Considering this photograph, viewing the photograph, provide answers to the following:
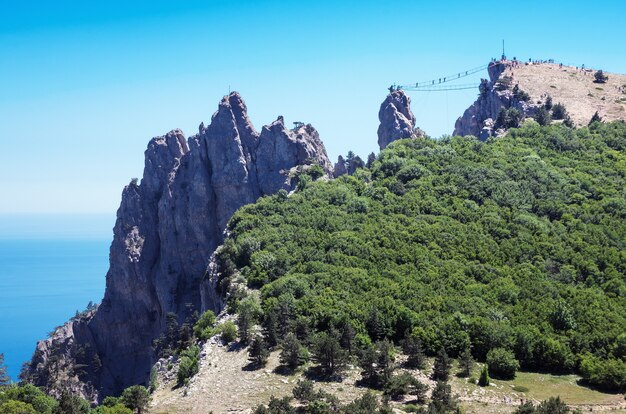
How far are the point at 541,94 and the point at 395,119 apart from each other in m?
30.4

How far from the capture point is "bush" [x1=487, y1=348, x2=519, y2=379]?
164 feet

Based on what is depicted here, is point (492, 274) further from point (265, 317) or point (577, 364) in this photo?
point (265, 317)

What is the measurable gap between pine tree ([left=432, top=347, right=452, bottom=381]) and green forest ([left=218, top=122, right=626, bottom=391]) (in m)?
3.46

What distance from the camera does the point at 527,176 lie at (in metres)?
84.9

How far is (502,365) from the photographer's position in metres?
49.9

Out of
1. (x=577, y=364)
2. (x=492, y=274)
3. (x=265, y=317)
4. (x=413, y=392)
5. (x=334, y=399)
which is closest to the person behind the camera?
(x=334, y=399)

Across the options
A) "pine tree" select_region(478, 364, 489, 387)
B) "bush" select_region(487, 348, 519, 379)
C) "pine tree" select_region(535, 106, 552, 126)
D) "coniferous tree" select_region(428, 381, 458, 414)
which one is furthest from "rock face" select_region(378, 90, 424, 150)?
"coniferous tree" select_region(428, 381, 458, 414)

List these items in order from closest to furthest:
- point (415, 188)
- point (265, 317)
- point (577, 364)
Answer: point (577, 364) < point (265, 317) < point (415, 188)

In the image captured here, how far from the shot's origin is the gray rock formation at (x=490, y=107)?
11906 centimetres

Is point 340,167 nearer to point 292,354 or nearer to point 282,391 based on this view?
point 292,354

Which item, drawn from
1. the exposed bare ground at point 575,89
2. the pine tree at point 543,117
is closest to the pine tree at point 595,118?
the exposed bare ground at point 575,89

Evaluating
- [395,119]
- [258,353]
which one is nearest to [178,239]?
[395,119]

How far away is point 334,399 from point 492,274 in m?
28.8

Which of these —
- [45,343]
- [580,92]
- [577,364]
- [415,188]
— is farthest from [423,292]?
[45,343]
